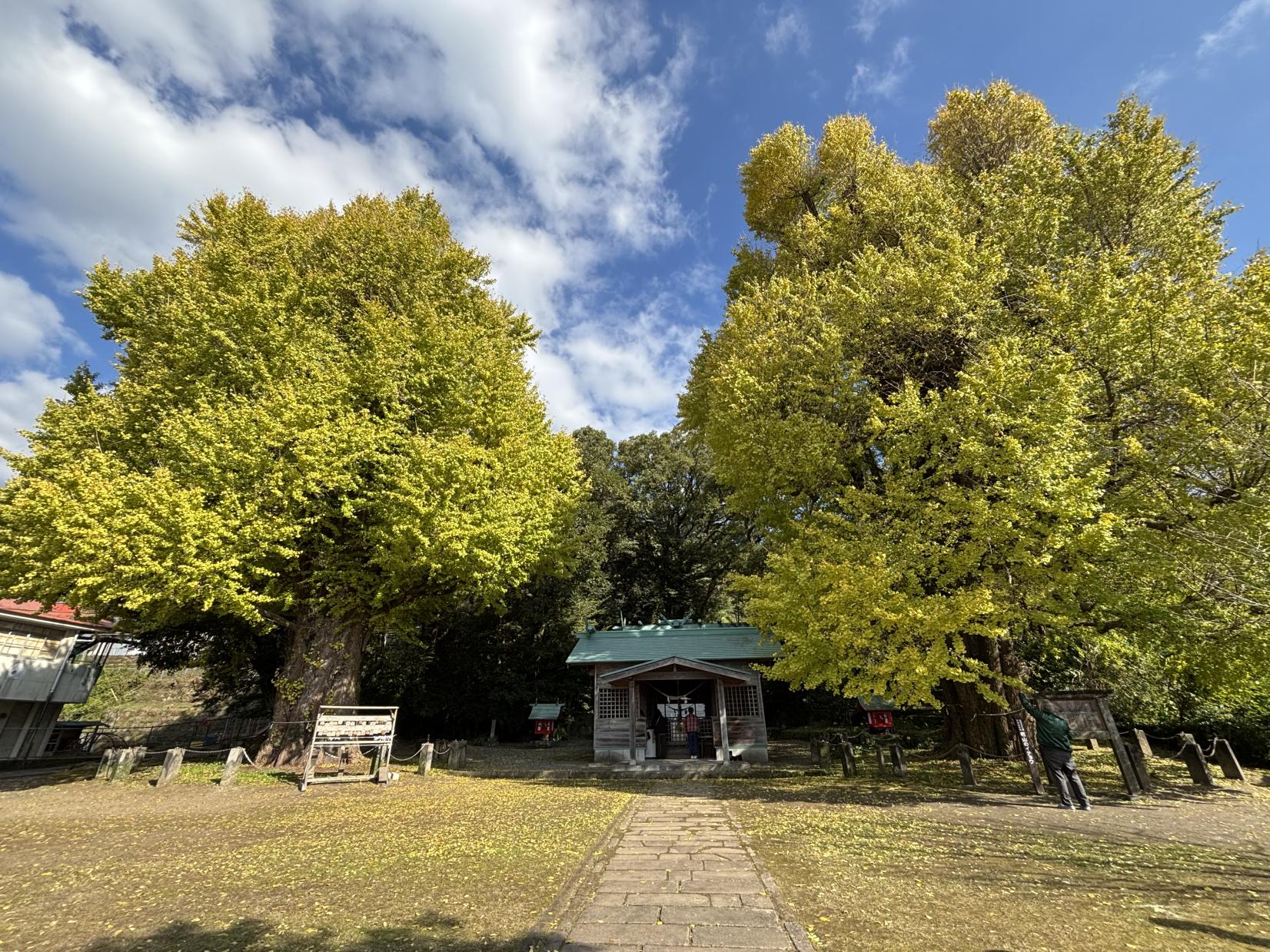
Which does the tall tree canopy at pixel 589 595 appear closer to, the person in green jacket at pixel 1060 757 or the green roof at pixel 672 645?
the green roof at pixel 672 645

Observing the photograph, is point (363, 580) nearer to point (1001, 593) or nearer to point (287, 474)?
point (287, 474)

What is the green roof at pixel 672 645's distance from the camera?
58.8 feet

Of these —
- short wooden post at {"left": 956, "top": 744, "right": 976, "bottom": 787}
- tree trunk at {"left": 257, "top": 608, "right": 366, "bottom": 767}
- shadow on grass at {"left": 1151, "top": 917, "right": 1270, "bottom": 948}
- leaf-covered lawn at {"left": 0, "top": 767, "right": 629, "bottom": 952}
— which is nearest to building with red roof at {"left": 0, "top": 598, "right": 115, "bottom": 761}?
tree trunk at {"left": 257, "top": 608, "right": 366, "bottom": 767}

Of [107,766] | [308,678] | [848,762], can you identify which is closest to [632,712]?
[848,762]

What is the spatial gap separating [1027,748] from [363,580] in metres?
15.9

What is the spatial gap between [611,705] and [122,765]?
1309cm

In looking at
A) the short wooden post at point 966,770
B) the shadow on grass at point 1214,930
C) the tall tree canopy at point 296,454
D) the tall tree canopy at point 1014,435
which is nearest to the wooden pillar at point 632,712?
the tall tree canopy at point 296,454

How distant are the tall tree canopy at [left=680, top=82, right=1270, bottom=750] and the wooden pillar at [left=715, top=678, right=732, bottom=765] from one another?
15.7ft

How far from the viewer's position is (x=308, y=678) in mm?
14398

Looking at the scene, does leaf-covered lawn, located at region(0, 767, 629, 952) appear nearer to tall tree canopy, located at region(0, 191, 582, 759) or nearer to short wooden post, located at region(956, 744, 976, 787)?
tall tree canopy, located at region(0, 191, 582, 759)

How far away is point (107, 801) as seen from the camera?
34.2ft

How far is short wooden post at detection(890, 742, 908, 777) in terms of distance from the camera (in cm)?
1246

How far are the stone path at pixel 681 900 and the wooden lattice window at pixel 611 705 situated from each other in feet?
34.7

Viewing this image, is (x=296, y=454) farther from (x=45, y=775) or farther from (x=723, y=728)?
(x=723, y=728)
